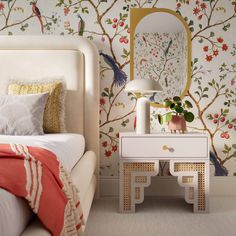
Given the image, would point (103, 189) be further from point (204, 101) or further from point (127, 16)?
point (127, 16)

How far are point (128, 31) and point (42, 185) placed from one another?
2.14 m

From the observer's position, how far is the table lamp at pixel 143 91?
109 inches

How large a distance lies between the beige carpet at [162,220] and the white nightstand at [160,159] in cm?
11

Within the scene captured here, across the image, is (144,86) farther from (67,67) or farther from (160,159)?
(67,67)

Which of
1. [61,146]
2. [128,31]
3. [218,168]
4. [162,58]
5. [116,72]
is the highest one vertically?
[128,31]

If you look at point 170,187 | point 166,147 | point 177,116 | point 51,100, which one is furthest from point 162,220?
point 51,100

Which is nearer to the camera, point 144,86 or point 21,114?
point 21,114

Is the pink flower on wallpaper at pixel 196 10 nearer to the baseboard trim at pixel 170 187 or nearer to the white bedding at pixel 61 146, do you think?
the baseboard trim at pixel 170 187

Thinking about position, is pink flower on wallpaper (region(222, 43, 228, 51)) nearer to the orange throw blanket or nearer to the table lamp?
the table lamp

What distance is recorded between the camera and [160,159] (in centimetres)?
272

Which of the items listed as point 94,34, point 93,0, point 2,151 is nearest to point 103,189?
point 94,34

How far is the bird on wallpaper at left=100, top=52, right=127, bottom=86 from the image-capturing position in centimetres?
320

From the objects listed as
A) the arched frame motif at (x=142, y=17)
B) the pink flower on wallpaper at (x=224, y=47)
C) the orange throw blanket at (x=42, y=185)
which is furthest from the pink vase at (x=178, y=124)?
the orange throw blanket at (x=42, y=185)

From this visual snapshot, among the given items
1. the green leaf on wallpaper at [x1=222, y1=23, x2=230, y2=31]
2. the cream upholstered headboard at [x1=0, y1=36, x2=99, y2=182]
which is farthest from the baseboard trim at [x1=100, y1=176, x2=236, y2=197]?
the green leaf on wallpaper at [x1=222, y1=23, x2=230, y2=31]
